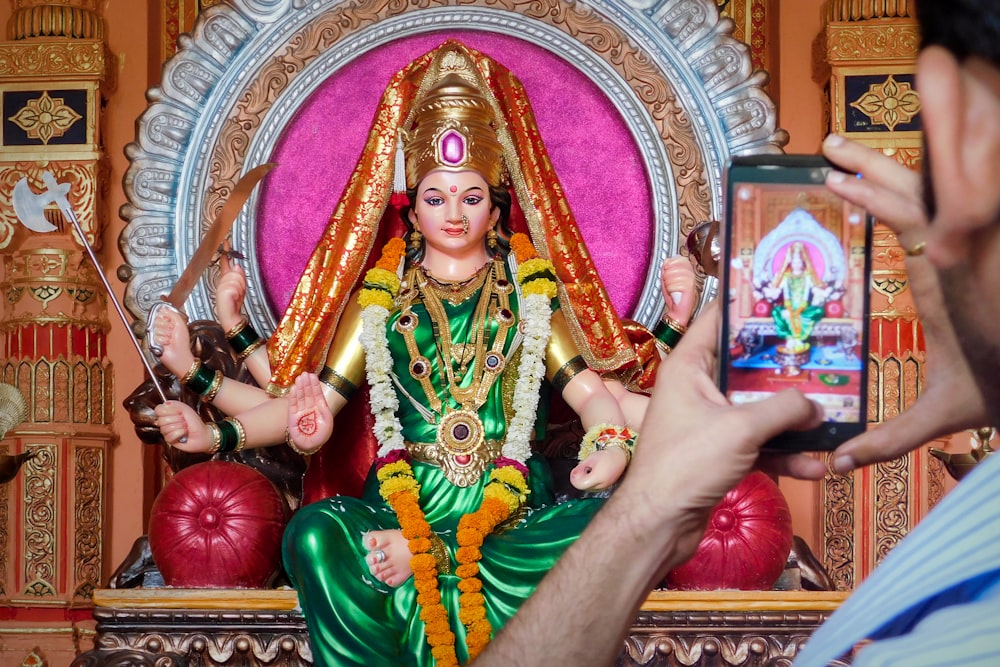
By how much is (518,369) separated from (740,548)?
2.70ft

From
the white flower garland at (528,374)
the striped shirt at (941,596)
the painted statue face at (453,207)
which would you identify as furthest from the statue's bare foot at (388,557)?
the striped shirt at (941,596)

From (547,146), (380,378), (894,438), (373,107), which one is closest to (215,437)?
(380,378)

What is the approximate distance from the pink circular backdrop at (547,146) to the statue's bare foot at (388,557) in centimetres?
143

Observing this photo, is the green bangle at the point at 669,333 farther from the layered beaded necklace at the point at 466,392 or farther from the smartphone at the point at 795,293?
the smartphone at the point at 795,293

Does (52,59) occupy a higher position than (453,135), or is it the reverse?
(52,59)

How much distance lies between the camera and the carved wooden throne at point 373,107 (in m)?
4.18

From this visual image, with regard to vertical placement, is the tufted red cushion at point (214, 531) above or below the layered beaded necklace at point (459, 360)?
below

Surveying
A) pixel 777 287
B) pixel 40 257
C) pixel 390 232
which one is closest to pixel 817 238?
pixel 777 287

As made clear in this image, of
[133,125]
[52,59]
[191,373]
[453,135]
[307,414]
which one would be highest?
[52,59]

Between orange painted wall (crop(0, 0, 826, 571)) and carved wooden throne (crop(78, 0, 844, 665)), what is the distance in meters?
0.24

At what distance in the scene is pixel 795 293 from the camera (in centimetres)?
108

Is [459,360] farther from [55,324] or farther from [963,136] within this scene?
[963,136]

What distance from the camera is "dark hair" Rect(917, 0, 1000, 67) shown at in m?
0.56

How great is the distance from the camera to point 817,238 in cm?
110
